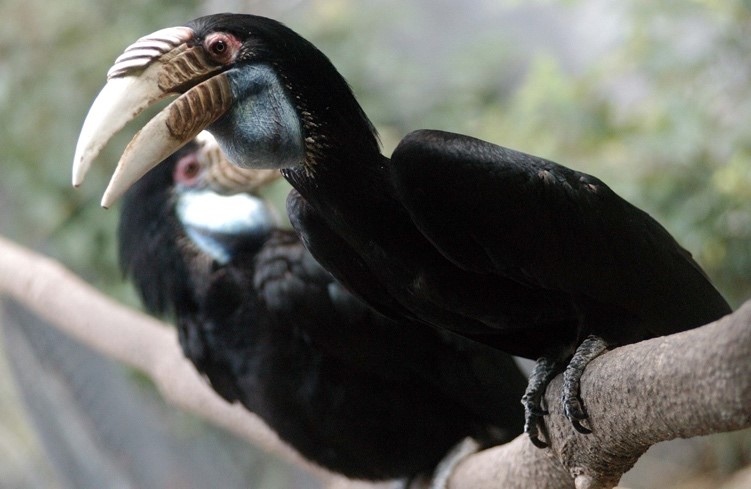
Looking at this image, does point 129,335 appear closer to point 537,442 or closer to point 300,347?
point 300,347

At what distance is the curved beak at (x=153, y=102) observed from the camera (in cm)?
92

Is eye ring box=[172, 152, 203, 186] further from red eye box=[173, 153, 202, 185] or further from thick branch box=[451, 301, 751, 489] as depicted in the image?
thick branch box=[451, 301, 751, 489]

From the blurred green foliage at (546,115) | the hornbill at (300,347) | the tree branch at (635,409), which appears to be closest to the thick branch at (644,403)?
the tree branch at (635,409)

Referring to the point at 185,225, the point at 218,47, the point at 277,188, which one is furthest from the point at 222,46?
the point at 277,188

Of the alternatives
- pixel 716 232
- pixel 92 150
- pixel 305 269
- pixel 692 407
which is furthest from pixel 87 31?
pixel 692 407

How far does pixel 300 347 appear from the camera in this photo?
1.58 meters

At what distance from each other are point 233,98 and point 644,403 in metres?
0.54

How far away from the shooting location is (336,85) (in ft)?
3.59

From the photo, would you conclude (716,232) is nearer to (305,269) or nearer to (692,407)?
(305,269)

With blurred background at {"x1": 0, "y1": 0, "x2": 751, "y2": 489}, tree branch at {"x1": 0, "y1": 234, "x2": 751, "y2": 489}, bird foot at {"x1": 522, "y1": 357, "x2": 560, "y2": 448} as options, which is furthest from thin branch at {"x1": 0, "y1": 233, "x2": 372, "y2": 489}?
bird foot at {"x1": 522, "y1": 357, "x2": 560, "y2": 448}

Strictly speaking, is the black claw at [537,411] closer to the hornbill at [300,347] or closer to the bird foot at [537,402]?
the bird foot at [537,402]

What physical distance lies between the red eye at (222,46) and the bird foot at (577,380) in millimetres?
516

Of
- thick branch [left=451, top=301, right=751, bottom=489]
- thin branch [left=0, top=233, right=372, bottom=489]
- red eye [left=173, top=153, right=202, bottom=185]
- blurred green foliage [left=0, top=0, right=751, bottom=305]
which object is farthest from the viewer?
blurred green foliage [left=0, top=0, right=751, bottom=305]

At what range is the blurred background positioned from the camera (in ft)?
8.01
